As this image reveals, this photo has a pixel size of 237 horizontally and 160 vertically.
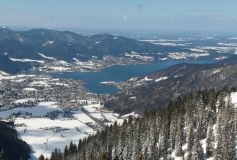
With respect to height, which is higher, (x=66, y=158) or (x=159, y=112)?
(x=159, y=112)

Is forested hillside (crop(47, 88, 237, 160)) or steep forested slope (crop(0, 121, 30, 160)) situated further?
steep forested slope (crop(0, 121, 30, 160))

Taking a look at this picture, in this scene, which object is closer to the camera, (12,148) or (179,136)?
(179,136)

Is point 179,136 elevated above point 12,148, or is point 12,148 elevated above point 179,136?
point 179,136

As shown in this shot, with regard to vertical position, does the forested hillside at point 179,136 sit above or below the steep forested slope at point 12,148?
above

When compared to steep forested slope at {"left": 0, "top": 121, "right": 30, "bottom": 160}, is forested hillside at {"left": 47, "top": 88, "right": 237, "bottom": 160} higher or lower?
higher

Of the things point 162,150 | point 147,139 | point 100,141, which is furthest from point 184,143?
point 100,141

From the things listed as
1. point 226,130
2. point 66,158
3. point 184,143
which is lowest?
point 66,158

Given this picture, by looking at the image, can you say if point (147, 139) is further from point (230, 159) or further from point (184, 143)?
point (230, 159)

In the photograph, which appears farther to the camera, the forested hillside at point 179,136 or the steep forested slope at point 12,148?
the steep forested slope at point 12,148
